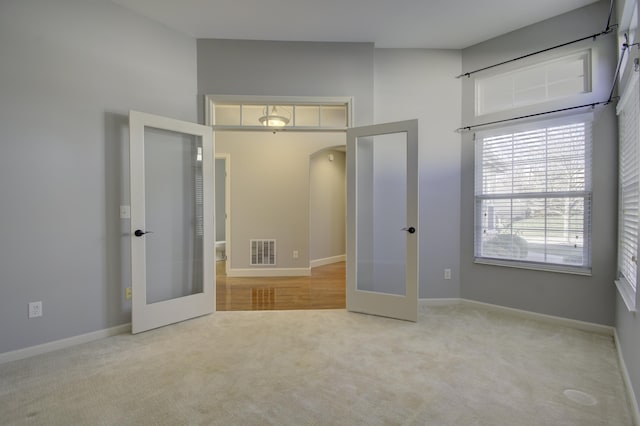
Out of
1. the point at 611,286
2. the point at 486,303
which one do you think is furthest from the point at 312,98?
the point at 611,286

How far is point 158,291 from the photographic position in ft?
10.9

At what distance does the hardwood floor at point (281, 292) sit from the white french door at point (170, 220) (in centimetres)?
59

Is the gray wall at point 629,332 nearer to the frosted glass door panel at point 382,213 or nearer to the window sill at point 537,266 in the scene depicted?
the window sill at point 537,266

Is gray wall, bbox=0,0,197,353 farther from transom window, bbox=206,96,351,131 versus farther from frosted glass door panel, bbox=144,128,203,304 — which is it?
transom window, bbox=206,96,351,131

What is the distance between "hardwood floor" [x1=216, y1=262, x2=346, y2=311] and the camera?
3.99m

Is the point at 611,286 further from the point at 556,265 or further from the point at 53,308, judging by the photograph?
the point at 53,308

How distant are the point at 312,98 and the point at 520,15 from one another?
7.36 ft

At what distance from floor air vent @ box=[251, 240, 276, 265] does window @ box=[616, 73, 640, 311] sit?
15.2ft

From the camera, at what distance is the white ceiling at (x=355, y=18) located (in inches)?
120

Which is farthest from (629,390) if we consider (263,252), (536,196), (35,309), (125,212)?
(263,252)

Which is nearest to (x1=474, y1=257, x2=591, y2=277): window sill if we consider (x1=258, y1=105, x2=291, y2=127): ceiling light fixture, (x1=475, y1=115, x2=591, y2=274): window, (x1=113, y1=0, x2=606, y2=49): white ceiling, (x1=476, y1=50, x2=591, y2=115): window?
(x1=475, y1=115, x2=591, y2=274): window

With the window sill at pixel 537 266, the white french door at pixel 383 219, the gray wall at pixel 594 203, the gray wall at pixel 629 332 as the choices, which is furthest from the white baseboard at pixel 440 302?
the gray wall at pixel 629 332

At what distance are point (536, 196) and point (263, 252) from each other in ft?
13.9

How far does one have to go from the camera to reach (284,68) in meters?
3.71
